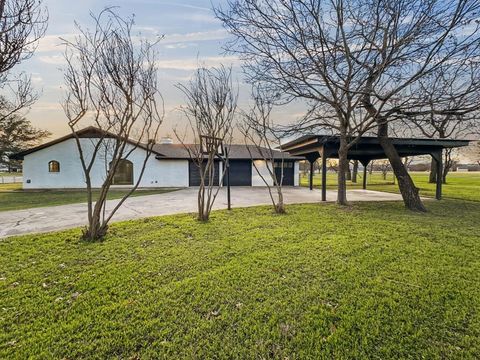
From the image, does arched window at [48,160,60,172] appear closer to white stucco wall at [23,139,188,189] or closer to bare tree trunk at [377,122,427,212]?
A: white stucco wall at [23,139,188,189]

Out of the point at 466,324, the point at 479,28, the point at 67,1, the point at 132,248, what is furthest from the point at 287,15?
the point at 466,324

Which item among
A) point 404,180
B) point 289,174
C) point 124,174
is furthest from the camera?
point 289,174

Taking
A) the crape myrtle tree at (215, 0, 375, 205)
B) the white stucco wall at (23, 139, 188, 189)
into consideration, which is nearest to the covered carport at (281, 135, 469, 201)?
the crape myrtle tree at (215, 0, 375, 205)

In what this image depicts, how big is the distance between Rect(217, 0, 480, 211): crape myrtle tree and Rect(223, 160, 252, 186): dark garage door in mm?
10755

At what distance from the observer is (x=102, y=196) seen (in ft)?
16.5

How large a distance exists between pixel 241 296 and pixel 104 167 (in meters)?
18.0

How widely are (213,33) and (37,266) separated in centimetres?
784

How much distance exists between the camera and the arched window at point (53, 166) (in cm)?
1702

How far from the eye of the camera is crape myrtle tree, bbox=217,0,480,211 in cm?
694

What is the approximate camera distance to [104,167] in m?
17.6

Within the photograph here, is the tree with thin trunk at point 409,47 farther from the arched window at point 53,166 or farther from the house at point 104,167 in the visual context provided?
the arched window at point 53,166

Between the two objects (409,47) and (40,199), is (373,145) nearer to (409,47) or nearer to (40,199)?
(409,47)

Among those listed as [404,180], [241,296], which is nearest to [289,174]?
[404,180]

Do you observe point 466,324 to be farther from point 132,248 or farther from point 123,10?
point 123,10
